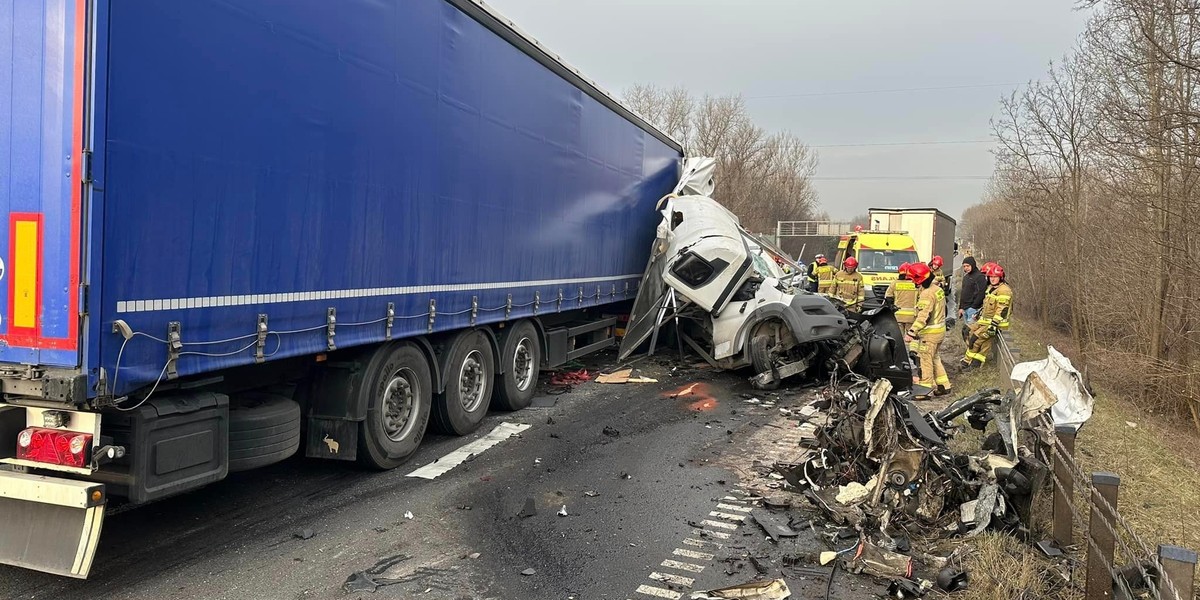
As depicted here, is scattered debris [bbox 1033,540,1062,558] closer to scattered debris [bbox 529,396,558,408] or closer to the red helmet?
scattered debris [bbox 529,396,558,408]

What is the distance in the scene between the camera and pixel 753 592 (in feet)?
12.6

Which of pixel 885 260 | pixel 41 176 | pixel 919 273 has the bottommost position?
pixel 919 273

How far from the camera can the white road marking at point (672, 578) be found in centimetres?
399

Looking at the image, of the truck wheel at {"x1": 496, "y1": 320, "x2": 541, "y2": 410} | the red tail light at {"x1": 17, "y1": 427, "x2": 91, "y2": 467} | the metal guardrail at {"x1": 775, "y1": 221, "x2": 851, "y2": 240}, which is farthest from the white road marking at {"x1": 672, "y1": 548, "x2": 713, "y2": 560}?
the metal guardrail at {"x1": 775, "y1": 221, "x2": 851, "y2": 240}

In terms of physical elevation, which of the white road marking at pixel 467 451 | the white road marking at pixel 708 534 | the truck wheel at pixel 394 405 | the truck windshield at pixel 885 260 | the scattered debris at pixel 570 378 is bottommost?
the white road marking at pixel 467 451

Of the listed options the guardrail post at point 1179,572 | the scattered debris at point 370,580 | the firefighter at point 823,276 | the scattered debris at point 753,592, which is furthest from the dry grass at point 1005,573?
the firefighter at point 823,276

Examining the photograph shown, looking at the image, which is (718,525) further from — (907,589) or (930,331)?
(930,331)

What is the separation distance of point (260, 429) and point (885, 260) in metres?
16.6

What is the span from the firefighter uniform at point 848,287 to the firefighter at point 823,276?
399mm

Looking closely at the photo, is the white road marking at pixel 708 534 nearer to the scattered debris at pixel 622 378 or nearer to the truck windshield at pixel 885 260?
the scattered debris at pixel 622 378

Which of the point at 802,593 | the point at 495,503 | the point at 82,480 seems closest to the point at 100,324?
the point at 82,480

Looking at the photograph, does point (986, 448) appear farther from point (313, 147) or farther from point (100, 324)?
point (100, 324)

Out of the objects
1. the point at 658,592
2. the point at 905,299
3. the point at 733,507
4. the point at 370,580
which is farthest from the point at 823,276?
the point at 370,580

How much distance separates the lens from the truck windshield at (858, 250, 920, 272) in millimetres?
18016
